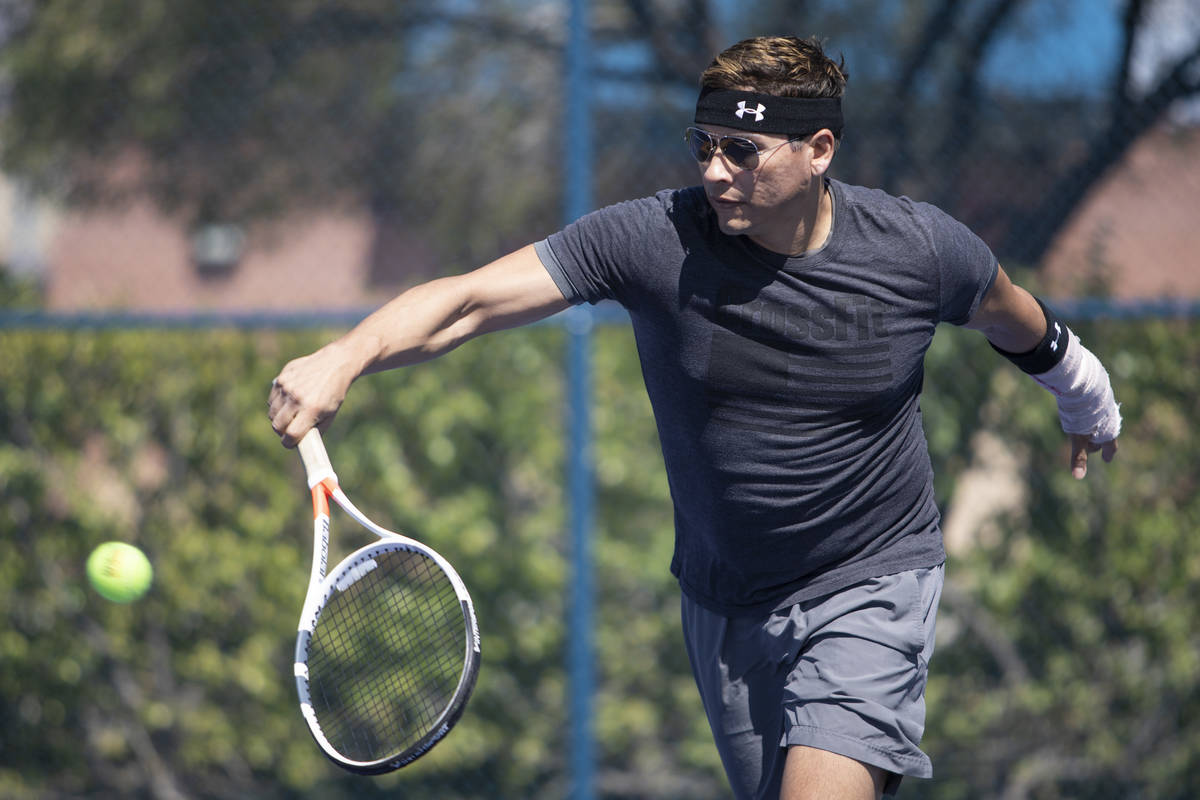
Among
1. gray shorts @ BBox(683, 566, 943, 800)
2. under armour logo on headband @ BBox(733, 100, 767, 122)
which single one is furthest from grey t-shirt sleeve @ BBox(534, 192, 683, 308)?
gray shorts @ BBox(683, 566, 943, 800)

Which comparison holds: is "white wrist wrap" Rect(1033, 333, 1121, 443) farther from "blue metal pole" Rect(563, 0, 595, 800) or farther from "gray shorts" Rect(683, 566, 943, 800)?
"blue metal pole" Rect(563, 0, 595, 800)

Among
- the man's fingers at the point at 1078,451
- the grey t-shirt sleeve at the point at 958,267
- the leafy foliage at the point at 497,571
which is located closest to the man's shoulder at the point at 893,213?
the grey t-shirt sleeve at the point at 958,267

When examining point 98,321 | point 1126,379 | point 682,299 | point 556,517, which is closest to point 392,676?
point 682,299

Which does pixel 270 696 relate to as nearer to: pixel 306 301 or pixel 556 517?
pixel 556 517

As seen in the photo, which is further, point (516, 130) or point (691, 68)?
point (516, 130)

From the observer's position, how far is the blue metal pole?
4527 millimetres

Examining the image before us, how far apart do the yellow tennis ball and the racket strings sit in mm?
996

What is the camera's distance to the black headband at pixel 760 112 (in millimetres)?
2531

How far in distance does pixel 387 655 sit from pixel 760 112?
1649mm

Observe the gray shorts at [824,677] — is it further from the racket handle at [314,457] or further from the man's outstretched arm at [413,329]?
the racket handle at [314,457]

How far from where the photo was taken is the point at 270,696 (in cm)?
488

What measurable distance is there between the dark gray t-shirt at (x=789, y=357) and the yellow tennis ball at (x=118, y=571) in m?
1.94

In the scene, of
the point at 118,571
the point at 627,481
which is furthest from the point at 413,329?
the point at 627,481

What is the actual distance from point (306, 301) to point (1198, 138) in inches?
157
